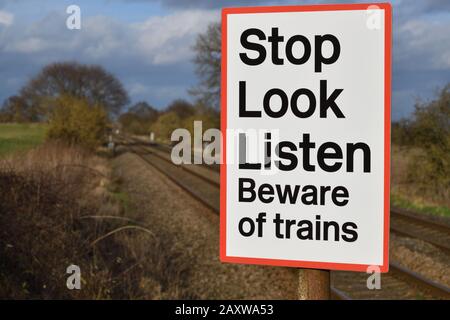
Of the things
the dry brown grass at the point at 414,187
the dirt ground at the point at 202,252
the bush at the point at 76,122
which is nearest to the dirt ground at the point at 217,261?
the dirt ground at the point at 202,252

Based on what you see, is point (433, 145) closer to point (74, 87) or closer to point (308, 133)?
point (308, 133)

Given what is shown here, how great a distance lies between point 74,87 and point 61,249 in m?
34.6

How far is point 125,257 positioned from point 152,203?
742 centimetres

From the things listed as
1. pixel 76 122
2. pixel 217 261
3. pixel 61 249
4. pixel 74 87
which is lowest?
pixel 217 261

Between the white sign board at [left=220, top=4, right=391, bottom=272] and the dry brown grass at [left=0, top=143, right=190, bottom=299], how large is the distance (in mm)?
4663

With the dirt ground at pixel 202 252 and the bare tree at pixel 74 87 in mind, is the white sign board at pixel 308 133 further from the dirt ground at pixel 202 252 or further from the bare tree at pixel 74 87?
the bare tree at pixel 74 87

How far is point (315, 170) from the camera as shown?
2.02 metres

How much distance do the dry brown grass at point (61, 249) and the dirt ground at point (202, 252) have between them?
0.33 metres

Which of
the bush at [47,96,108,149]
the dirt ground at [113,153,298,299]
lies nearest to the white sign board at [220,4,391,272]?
the dirt ground at [113,153,298,299]

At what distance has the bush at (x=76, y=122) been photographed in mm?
26719

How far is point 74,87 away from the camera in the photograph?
39.9 m

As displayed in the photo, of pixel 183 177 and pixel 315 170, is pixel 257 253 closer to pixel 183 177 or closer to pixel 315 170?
pixel 315 170

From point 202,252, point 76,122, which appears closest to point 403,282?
point 202,252
